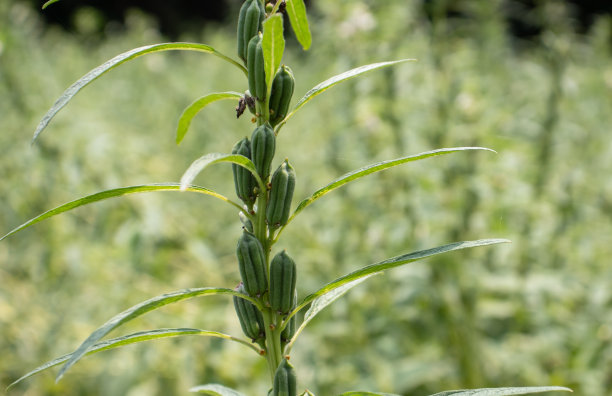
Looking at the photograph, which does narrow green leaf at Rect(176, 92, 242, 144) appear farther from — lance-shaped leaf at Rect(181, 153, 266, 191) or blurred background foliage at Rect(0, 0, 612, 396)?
blurred background foliage at Rect(0, 0, 612, 396)

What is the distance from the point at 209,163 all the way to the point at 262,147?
0.08 meters

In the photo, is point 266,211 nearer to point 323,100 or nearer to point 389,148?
point 389,148

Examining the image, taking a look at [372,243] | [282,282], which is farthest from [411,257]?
[372,243]

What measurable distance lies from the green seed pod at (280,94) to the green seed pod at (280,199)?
0.11 ft

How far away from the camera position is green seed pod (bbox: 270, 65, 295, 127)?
0.37 metres

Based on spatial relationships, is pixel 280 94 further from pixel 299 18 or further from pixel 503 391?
pixel 503 391

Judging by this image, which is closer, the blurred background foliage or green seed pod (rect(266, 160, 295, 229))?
green seed pod (rect(266, 160, 295, 229))

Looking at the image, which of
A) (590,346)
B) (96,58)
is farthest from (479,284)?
(96,58)

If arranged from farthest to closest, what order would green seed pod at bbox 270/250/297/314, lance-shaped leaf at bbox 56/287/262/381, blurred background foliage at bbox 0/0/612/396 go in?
blurred background foliage at bbox 0/0/612/396 < green seed pod at bbox 270/250/297/314 < lance-shaped leaf at bbox 56/287/262/381

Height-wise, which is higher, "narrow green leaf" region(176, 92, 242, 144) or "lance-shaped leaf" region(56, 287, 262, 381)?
"narrow green leaf" region(176, 92, 242, 144)

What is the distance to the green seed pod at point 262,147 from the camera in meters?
0.35

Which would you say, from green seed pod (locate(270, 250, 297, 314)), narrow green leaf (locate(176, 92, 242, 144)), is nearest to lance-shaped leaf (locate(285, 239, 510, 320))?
green seed pod (locate(270, 250, 297, 314))

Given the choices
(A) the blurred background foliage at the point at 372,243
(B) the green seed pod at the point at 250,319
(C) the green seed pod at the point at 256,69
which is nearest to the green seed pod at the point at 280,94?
(C) the green seed pod at the point at 256,69

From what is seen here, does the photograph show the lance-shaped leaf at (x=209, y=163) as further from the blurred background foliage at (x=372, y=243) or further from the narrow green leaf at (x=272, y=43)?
the blurred background foliage at (x=372, y=243)
